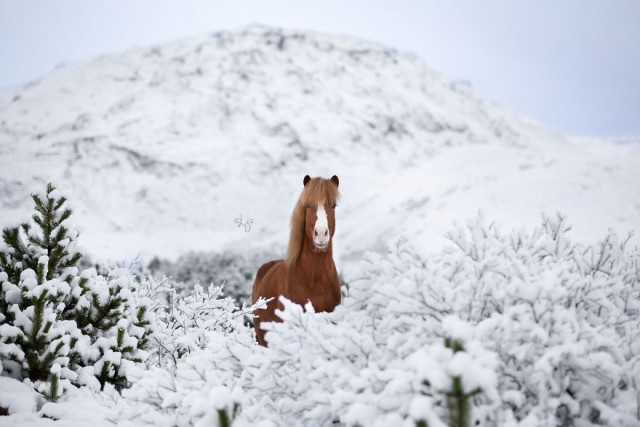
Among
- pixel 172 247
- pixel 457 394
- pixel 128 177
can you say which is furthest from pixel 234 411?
pixel 128 177

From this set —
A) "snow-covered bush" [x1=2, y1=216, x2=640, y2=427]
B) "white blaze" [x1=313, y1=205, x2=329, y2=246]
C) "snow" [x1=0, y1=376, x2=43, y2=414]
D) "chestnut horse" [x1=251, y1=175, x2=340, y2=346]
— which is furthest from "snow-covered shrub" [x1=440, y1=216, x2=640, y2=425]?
"snow" [x1=0, y1=376, x2=43, y2=414]

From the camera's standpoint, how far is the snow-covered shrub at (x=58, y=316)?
3186 millimetres

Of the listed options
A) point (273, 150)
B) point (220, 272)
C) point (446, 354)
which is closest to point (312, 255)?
point (446, 354)

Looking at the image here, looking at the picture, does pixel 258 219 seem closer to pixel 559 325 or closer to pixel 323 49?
pixel 559 325

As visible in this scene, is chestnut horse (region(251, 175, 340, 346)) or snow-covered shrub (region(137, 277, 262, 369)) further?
snow-covered shrub (region(137, 277, 262, 369))

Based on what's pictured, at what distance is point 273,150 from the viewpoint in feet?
160

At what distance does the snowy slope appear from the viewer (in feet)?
77.1

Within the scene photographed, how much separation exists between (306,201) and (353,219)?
27153 millimetres

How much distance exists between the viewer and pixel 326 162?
48750 mm

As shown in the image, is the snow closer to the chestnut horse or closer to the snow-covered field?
the snow-covered field

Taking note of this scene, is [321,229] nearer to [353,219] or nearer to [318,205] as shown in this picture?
[318,205]

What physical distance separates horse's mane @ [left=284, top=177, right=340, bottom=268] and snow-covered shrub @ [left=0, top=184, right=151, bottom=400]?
143 cm

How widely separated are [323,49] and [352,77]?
8813mm

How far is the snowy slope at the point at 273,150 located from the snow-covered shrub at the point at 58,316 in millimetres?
15702
